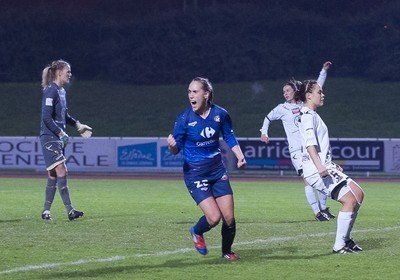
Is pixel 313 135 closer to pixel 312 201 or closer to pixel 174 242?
pixel 174 242

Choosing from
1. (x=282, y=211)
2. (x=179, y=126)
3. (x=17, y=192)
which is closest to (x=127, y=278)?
(x=179, y=126)

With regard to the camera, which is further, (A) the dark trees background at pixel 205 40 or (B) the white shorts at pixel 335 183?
(A) the dark trees background at pixel 205 40

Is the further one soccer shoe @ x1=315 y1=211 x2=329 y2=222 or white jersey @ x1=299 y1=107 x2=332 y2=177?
soccer shoe @ x1=315 y1=211 x2=329 y2=222

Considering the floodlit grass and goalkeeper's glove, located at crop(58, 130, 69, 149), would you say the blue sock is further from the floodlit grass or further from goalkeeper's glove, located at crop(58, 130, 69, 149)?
goalkeeper's glove, located at crop(58, 130, 69, 149)

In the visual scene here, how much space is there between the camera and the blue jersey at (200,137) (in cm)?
1049

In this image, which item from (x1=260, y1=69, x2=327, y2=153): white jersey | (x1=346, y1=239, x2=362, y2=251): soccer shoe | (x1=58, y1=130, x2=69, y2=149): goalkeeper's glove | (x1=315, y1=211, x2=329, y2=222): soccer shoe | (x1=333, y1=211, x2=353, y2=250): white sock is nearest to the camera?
(x1=333, y1=211, x2=353, y2=250): white sock

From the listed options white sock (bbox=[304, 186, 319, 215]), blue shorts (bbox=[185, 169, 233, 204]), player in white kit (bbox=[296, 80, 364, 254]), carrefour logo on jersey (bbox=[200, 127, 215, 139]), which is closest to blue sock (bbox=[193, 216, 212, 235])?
blue shorts (bbox=[185, 169, 233, 204])

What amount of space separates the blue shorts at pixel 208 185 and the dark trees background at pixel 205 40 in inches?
1553

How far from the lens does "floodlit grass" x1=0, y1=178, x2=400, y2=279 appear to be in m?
9.66

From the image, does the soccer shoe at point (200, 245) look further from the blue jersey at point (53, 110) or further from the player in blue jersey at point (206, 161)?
the blue jersey at point (53, 110)

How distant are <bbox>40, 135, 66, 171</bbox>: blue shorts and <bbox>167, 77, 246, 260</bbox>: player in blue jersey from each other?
4292mm

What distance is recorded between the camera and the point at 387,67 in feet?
161

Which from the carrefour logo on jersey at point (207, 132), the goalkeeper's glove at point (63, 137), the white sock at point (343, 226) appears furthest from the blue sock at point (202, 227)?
the goalkeeper's glove at point (63, 137)

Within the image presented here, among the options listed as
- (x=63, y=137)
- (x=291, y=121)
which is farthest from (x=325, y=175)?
(x=63, y=137)
